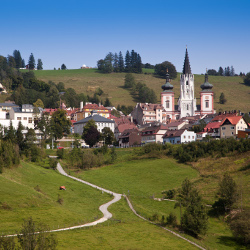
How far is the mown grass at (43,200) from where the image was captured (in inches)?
1980

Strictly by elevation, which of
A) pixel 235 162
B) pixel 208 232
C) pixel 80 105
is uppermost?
pixel 80 105

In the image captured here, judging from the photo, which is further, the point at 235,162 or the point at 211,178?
the point at 235,162

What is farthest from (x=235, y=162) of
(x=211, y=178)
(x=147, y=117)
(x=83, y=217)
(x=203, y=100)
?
(x=203, y=100)

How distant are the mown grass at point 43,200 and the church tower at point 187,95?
334 feet

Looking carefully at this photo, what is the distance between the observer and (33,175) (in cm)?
7344

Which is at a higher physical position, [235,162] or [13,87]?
[13,87]

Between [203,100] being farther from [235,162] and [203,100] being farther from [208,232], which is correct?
[208,232]

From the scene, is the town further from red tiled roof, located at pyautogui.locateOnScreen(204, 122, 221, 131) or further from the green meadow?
the green meadow

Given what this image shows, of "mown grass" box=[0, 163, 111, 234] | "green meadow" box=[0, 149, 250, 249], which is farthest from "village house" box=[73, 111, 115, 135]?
"mown grass" box=[0, 163, 111, 234]

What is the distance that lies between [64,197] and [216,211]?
1922cm

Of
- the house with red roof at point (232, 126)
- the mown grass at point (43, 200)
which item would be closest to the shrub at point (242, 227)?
the mown grass at point (43, 200)

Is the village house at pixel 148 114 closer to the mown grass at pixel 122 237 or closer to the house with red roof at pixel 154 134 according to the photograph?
the house with red roof at pixel 154 134

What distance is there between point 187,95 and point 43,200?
411ft

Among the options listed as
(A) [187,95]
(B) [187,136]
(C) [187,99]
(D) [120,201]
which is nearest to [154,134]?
(B) [187,136]
